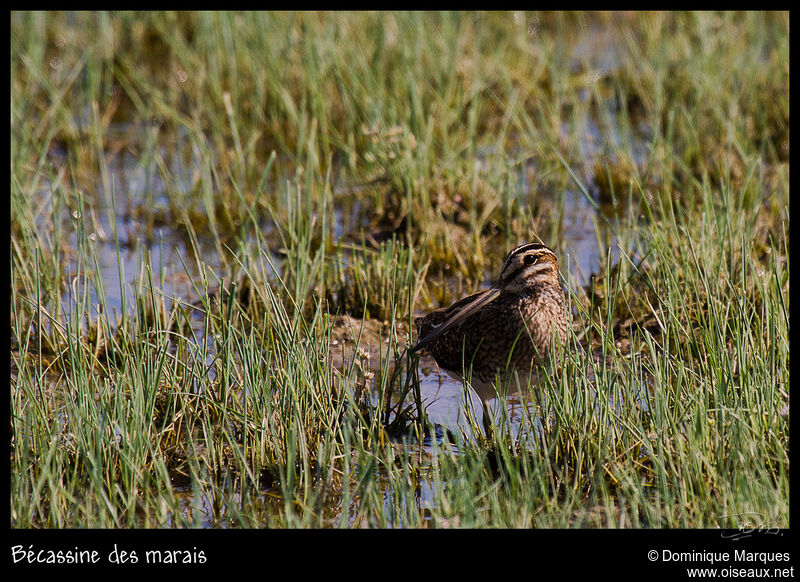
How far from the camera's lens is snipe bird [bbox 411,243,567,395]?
475cm

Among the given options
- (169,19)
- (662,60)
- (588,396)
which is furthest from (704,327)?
(169,19)

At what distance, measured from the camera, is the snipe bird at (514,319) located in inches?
187

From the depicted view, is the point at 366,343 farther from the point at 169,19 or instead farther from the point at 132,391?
the point at 169,19

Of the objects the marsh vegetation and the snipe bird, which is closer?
the marsh vegetation

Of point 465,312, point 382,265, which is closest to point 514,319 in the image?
point 465,312

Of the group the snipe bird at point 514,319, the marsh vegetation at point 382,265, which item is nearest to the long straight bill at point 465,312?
the snipe bird at point 514,319

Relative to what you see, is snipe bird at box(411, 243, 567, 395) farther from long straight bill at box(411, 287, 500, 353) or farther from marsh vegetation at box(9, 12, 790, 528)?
marsh vegetation at box(9, 12, 790, 528)

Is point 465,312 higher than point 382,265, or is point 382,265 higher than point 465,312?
point 382,265

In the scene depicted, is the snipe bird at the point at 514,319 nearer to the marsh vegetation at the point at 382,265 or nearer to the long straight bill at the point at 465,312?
the long straight bill at the point at 465,312

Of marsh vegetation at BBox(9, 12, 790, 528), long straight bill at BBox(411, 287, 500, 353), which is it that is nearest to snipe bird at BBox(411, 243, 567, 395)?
long straight bill at BBox(411, 287, 500, 353)

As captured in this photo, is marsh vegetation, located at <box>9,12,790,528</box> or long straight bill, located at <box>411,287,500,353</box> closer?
marsh vegetation, located at <box>9,12,790,528</box>

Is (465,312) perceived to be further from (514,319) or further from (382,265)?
(382,265)

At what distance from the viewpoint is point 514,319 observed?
4781 mm

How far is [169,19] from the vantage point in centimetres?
960
